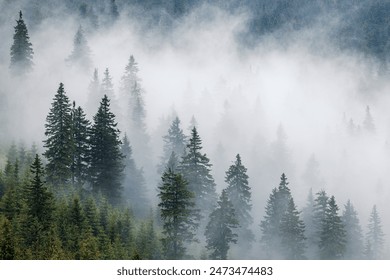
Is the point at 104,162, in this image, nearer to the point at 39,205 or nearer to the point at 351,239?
the point at 39,205

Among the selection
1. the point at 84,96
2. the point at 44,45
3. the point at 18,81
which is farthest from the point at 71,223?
the point at 44,45

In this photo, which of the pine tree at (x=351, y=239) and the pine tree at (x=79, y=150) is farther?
the pine tree at (x=351, y=239)

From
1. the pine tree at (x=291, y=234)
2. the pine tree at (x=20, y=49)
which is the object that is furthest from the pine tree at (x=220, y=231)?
the pine tree at (x=20, y=49)

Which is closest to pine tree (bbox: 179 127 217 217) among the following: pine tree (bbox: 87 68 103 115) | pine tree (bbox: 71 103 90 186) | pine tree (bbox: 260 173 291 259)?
pine tree (bbox: 260 173 291 259)

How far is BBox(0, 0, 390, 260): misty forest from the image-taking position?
4016cm

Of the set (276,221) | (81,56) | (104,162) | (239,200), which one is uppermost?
(81,56)

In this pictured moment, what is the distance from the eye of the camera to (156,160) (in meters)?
92.9

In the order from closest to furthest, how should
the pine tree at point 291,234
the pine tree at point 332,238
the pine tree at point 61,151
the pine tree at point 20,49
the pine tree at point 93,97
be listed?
the pine tree at point 61,151
the pine tree at point 332,238
the pine tree at point 291,234
the pine tree at point 20,49
the pine tree at point 93,97

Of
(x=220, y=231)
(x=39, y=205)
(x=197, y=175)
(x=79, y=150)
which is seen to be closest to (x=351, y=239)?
(x=197, y=175)

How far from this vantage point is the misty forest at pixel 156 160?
40156 millimetres

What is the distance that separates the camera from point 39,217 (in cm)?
3622

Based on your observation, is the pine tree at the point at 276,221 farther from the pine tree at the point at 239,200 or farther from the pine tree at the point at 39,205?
the pine tree at the point at 39,205

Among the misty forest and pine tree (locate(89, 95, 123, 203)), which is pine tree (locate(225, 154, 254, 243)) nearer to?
the misty forest

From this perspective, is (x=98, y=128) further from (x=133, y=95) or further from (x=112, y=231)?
(x=133, y=95)
